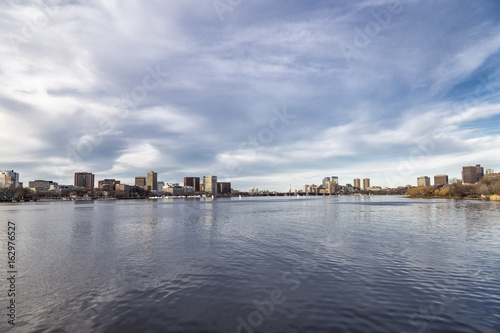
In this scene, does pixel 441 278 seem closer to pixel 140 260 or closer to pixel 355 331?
pixel 355 331

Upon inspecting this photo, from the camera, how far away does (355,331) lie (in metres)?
12.2

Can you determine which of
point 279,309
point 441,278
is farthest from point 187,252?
point 441,278

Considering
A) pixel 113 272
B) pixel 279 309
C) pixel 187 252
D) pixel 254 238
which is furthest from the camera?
pixel 254 238

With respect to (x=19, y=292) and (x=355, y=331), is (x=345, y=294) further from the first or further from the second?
(x=19, y=292)

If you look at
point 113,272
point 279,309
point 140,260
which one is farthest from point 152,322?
point 140,260

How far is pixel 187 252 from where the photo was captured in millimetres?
29422

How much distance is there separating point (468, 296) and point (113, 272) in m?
25.9

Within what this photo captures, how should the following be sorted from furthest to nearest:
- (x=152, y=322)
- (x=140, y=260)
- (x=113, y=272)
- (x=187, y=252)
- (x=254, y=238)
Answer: (x=254, y=238) < (x=187, y=252) < (x=140, y=260) < (x=113, y=272) < (x=152, y=322)

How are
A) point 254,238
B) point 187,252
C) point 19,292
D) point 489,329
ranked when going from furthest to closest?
point 254,238 → point 187,252 → point 19,292 → point 489,329

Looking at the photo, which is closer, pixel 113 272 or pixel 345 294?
pixel 345 294

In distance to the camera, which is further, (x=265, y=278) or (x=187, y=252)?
(x=187, y=252)

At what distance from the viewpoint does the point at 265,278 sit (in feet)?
65.9

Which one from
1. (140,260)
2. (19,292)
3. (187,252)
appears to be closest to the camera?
(19,292)

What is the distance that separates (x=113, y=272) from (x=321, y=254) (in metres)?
19.9
